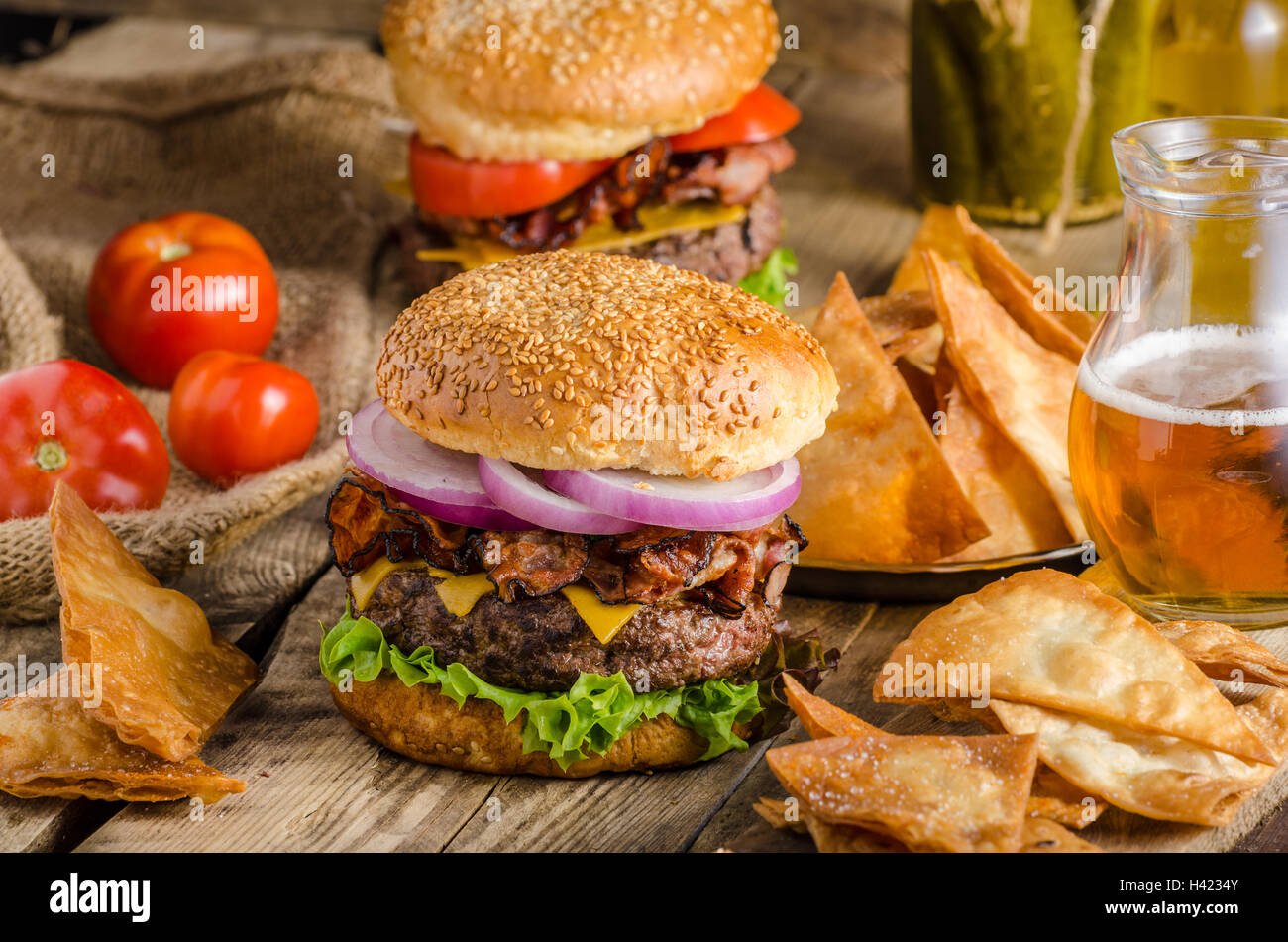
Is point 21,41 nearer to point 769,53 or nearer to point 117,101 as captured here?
point 117,101

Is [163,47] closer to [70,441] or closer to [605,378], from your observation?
[70,441]

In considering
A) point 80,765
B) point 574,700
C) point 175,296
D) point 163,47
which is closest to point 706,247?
point 175,296

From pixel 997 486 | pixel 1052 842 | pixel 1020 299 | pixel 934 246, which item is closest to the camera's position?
pixel 1052 842

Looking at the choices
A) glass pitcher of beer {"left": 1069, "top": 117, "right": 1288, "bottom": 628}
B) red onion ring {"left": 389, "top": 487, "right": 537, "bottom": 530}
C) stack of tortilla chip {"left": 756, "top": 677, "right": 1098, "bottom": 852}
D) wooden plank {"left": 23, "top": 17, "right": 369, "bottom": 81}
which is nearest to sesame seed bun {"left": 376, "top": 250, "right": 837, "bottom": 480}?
red onion ring {"left": 389, "top": 487, "right": 537, "bottom": 530}

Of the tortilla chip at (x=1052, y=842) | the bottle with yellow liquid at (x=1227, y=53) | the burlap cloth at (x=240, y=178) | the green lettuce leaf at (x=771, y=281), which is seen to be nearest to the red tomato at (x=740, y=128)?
the green lettuce leaf at (x=771, y=281)

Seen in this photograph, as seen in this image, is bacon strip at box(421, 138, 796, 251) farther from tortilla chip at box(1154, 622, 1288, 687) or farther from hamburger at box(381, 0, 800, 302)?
tortilla chip at box(1154, 622, 1288, 687)

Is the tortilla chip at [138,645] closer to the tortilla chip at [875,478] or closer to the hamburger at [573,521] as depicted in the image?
the hamburger at [573,521]
